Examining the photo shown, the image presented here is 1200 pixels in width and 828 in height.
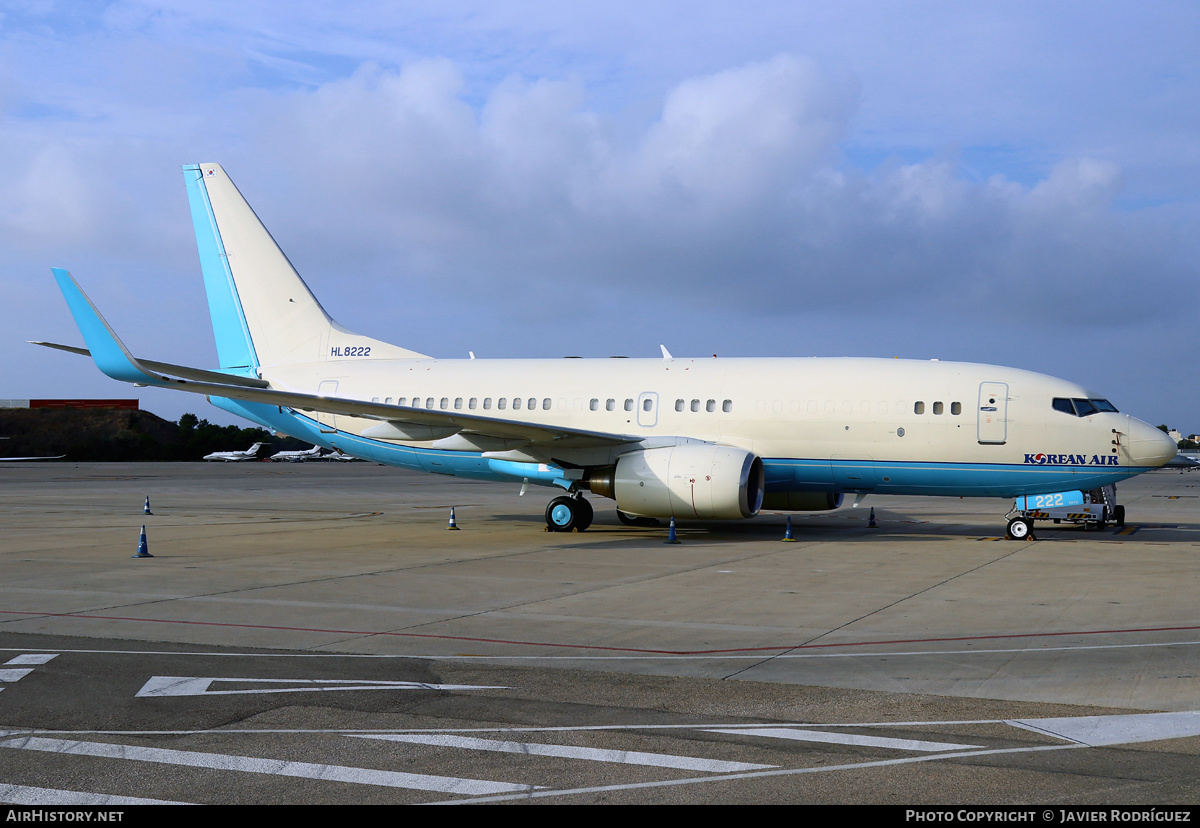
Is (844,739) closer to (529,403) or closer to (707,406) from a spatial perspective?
(707,406)

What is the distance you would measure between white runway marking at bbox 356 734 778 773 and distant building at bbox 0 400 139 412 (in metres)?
127

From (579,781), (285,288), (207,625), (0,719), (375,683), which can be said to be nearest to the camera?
(579,781)

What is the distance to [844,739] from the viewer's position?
21.4ft

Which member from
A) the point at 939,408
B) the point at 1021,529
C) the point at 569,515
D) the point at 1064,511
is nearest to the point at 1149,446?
the point at 1021,529

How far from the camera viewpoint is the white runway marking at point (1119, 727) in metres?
6.51

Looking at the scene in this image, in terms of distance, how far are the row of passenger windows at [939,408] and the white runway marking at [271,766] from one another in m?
16.4

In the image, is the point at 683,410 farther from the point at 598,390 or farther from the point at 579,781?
the point at 579,781

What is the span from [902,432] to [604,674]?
13458mm

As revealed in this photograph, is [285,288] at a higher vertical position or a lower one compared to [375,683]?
higher

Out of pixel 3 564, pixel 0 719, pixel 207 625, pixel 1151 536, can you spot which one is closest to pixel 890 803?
pixel 0 719

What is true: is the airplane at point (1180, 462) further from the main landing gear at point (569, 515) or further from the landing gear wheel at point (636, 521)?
the main landing gear at point (569, 515)

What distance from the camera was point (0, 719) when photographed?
6.87 m

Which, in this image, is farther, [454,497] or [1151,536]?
[454,497]

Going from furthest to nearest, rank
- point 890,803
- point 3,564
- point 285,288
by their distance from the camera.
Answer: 1. point 285,288
2. point 3,564
3. point 890,803
